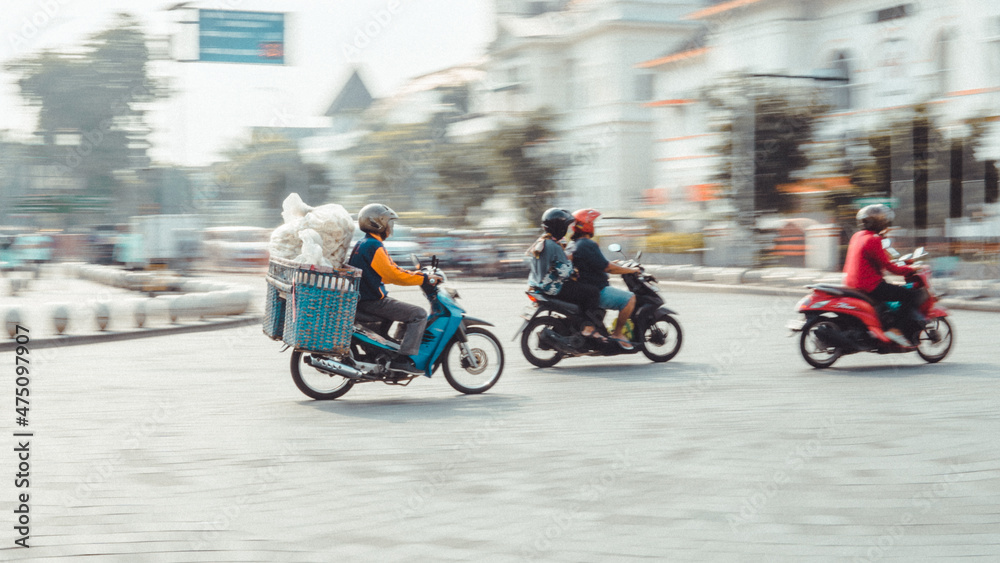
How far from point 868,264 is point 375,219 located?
4.74 metres

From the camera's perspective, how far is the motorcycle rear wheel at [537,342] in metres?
10.6

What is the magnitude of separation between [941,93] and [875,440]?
27.8m

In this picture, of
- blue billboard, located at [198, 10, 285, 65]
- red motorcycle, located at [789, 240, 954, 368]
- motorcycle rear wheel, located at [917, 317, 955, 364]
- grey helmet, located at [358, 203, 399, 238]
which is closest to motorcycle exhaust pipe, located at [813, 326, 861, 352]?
red motorcycle, located at [789, 240, 954, 368]

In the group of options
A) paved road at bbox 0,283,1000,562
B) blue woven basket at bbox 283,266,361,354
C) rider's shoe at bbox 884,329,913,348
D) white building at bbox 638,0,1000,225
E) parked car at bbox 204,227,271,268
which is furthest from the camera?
parked car at bbox 204,227,271,268

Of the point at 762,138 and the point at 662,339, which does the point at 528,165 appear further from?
the point at 662,339

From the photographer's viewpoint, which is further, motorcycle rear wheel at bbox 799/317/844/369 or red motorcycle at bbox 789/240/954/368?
motorcycle rear wheel at bbox 799/317/844/369

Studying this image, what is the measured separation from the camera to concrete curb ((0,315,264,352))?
1339 cm

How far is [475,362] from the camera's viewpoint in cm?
895

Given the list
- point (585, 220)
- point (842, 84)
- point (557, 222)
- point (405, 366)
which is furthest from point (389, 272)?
point (842, 84)

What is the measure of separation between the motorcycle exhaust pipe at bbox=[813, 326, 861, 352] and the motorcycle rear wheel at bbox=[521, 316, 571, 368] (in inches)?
94.0

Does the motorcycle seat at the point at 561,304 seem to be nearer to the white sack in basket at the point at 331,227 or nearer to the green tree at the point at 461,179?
the white sack in basket at the point at 331,227

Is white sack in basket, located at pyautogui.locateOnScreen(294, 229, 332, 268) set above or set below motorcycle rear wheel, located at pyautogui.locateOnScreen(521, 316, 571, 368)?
above

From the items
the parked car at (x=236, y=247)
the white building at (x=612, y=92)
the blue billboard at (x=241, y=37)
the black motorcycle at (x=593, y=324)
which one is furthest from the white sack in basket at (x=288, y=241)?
the white building at (x=612, y=92)

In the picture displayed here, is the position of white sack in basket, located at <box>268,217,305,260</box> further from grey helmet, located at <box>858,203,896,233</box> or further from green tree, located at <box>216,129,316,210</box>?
green tree, located at <box>216,129,316,210</box>
